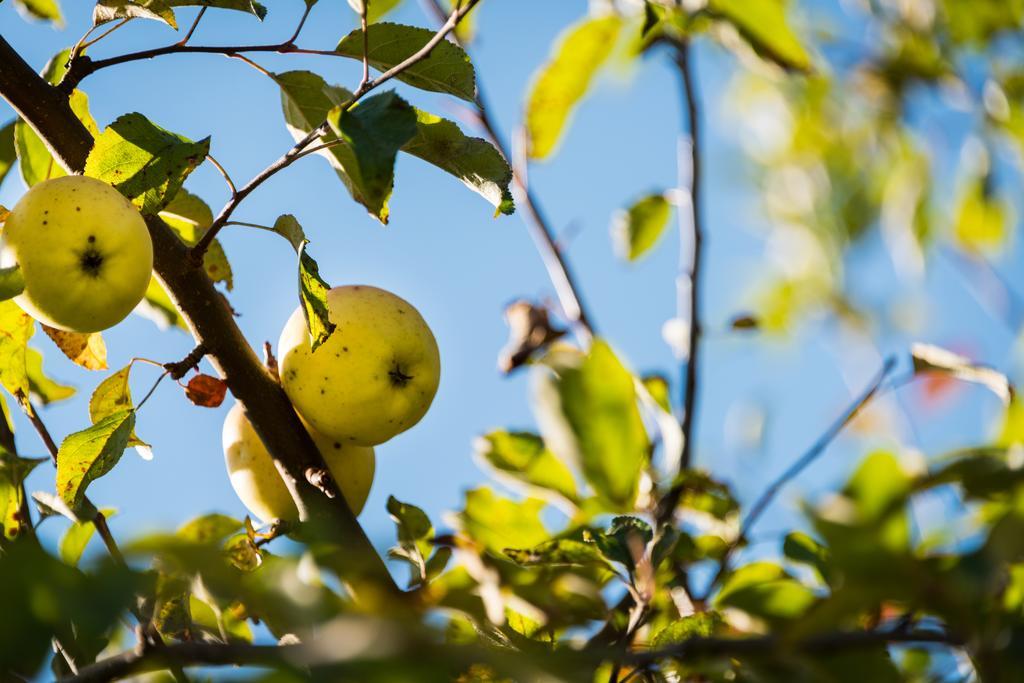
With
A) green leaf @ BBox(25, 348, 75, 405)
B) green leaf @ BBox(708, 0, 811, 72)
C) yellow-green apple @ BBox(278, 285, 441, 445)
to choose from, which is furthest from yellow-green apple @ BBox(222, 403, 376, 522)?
green leaf @ BBox(708, 0, 811, 72)

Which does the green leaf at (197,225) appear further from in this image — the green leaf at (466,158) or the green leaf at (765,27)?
the green leaf at (765,27)

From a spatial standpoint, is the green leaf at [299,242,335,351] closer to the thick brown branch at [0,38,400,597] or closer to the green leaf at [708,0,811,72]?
the thick brown branch at [0,38,400,597]

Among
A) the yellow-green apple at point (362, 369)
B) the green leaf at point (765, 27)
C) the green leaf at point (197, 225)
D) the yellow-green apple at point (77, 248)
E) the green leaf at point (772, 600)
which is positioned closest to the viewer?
the green leaf at point (772, 600)

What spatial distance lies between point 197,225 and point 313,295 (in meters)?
0.54

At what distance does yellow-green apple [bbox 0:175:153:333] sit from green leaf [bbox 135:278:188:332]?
471mm

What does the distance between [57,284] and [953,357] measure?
4.68 ft

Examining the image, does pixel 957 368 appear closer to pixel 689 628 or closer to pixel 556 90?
pixel 689 628

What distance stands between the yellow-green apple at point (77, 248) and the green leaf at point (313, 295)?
238 millimetres

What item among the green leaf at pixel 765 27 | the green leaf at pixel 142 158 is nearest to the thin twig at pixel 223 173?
the green leaf at pixel 142 158

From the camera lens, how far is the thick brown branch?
1.41 meters

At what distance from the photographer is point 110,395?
5.25ft

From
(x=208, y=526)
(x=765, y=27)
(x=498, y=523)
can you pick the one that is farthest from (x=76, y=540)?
(x=765, y=27)

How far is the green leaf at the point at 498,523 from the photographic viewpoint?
1582 mm

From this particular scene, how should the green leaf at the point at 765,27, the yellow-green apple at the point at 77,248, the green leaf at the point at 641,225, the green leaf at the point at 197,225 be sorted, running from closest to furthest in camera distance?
the yellow-green apple at the point at 77,248
the green leaf at the point at 197,225
the green leaf at the point at 765,27
the green leaf at the point at 641,225
